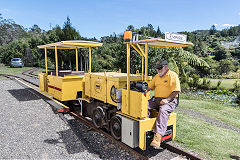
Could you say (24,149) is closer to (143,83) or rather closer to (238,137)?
(143,83)

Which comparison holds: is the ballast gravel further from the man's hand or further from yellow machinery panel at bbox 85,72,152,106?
the man's hand

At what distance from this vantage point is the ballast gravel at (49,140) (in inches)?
173

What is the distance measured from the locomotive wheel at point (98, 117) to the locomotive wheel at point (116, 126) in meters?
0.54

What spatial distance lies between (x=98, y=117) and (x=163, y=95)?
2404 millimetres

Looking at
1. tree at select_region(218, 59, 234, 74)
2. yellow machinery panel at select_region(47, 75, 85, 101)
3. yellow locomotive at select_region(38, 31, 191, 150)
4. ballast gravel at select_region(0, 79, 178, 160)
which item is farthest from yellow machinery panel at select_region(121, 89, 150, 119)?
tree at select_region(218, 59, 234, 74)

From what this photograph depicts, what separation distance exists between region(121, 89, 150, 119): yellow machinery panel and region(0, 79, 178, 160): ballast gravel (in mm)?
1060

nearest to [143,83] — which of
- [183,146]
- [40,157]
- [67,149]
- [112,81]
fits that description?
[112,81]

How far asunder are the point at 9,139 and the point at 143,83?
402cm

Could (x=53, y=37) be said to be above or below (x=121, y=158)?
above

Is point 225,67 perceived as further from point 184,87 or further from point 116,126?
point 116,126

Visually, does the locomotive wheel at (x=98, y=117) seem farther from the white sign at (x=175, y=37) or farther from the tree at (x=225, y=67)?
the tree at (x=225, y=67)

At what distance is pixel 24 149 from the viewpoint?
4523 millimetres

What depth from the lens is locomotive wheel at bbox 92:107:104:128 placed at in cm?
573

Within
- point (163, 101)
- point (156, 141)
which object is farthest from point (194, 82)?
point (156, 141)
